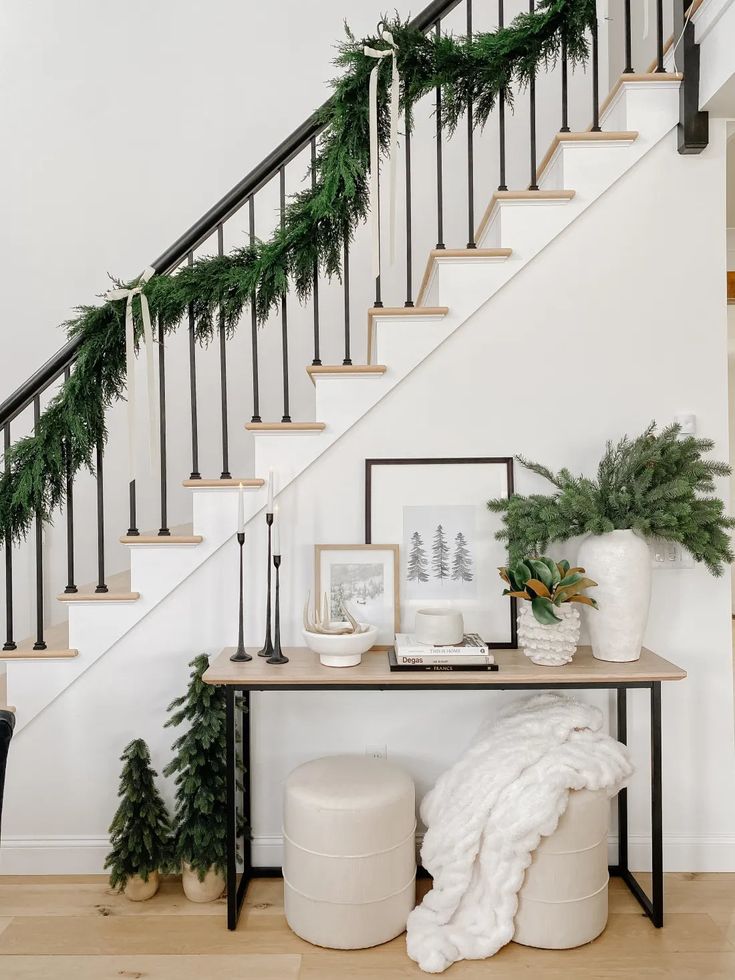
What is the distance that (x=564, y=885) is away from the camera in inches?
75.4

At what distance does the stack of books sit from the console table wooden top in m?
0.02

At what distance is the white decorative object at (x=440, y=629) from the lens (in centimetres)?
209

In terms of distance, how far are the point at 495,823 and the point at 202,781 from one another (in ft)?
2.87

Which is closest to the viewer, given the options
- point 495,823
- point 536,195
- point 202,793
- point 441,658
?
point 495,823

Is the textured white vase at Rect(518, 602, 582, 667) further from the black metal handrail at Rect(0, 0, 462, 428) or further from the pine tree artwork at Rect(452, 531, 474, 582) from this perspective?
the black metal handrail at Rect(0, 0, 462, 428)

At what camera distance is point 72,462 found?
92.9 inches

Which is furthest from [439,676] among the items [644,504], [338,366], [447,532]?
[338,366]

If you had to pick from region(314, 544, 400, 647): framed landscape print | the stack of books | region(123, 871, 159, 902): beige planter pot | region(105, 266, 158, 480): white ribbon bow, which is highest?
region(105, 266, 158, 480): white ribbon bow

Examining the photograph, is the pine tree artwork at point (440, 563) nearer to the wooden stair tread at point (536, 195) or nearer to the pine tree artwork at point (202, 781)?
the pine tree artwork at point (202, 781)

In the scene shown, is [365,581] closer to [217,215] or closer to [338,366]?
[338,366]

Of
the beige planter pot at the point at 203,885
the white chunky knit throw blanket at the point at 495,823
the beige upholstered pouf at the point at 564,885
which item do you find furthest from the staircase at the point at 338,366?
the beige upholstered pouf at the point at 564,885

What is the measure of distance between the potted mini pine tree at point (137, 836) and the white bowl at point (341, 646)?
690 millimetres

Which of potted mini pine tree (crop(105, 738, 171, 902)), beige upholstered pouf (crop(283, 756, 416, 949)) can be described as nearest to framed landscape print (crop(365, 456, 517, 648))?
beige upholstered pouf (crop(283, 756, 416, 949))

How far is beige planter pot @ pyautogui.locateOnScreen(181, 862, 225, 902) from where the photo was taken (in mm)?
2193
